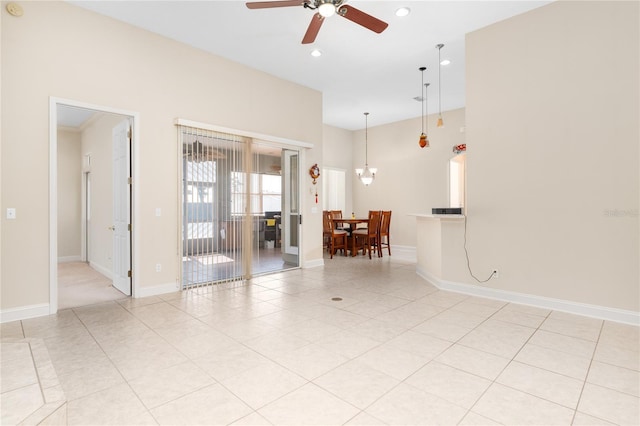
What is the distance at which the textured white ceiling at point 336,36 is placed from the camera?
151 inches

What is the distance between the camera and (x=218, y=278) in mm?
5105

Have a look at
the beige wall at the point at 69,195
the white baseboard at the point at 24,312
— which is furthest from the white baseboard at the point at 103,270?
the white baseboard at the point at 24,312

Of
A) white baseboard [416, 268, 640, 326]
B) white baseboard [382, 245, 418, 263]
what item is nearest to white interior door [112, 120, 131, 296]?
white baseboard [416, 268, 640, 326]

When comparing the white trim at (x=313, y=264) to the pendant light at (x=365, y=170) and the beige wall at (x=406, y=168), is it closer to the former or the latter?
the pendant light at (x=365, y=170)

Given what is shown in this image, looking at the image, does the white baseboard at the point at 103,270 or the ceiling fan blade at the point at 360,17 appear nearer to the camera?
the ceiling fan blade at the point at 360,17

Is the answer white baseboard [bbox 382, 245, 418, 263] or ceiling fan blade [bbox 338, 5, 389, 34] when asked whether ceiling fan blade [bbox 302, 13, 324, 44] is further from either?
white baseboard [bbox 382, 245, 418, 263]

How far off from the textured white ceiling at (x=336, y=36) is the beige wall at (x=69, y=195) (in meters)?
4.78

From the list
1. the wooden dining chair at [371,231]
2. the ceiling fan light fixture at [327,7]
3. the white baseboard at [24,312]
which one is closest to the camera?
the ceiling fan light fixture at [327,7]

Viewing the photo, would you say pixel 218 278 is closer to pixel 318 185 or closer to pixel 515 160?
pixel 318 185

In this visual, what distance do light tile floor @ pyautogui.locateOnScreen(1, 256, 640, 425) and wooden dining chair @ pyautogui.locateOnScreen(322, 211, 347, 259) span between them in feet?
11.8

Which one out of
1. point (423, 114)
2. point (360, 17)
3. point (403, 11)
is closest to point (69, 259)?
point (360, 17)

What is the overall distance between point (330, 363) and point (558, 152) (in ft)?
11.5

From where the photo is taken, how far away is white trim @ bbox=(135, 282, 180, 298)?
4266 millimetres

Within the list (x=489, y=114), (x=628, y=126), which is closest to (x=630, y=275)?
(x=628, y=126)
